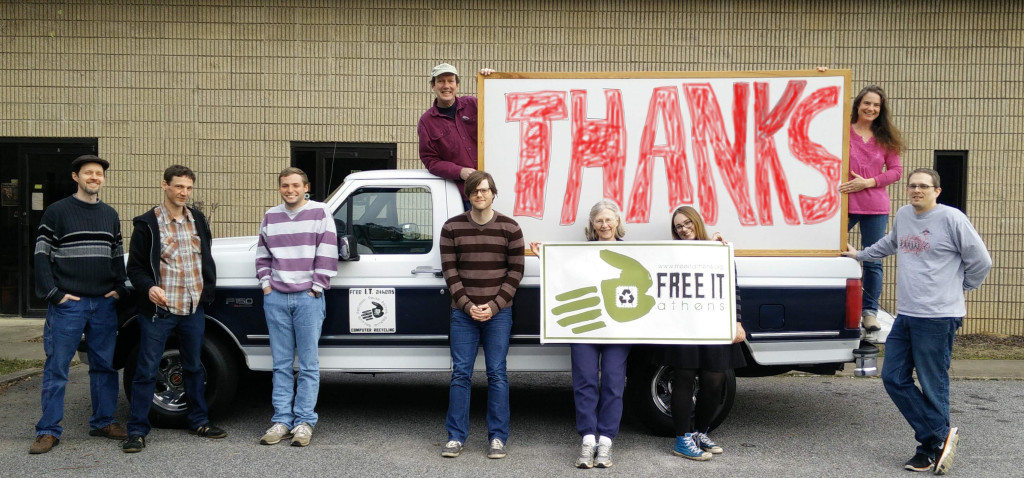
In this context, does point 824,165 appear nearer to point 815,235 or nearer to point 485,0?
point 815,235

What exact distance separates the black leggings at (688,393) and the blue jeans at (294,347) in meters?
2.35

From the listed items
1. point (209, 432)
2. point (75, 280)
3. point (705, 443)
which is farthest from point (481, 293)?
point (75, 280)

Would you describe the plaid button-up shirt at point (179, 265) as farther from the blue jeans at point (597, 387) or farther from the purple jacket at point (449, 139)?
the blue jeans at point (597, 387)

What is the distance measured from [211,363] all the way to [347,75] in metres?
4.88

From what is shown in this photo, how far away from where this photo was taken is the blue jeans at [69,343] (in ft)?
17.3

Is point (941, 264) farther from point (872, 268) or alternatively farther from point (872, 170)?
point (872, 170)

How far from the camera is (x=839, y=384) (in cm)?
770

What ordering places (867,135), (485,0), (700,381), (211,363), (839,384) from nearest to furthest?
(700,381) < (211,363) < (867,135) < (839,384) < (485,0)

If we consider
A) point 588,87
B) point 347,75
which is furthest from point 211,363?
point 347,75

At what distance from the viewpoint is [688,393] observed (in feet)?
17.3

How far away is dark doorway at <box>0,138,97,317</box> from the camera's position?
10.1 metres

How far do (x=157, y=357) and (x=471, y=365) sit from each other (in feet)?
6.68

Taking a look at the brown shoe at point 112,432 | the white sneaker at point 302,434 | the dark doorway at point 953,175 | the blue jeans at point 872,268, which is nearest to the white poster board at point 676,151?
the blue jeans at point 872,268

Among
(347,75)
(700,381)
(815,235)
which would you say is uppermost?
(347,75)
